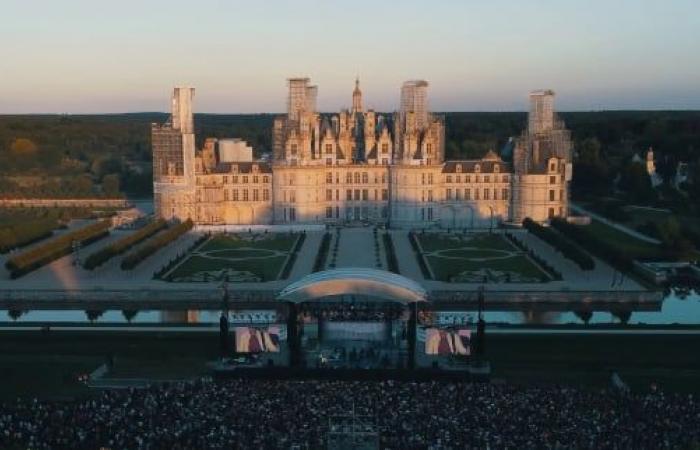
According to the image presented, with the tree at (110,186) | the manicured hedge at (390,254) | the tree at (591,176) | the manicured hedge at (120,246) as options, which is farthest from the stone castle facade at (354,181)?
the tree at (110,186)

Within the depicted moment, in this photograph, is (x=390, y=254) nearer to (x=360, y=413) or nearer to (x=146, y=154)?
(x=360, y=413)

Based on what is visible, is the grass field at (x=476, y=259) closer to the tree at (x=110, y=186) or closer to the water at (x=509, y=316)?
the water at (x=509, y=316)

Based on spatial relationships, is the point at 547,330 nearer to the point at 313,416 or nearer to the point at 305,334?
the point at 305,334

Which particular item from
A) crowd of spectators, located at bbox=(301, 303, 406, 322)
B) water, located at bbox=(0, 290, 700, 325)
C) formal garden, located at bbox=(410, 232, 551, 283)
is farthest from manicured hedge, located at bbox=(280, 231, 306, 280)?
crowd of spectators, located at bbox=(301, 303, 406, 322)

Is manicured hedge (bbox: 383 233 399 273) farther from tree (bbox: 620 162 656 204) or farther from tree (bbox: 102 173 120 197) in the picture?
tree (bbox: 102 173 120 197)

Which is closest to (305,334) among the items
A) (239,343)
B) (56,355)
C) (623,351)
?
(239,343)
